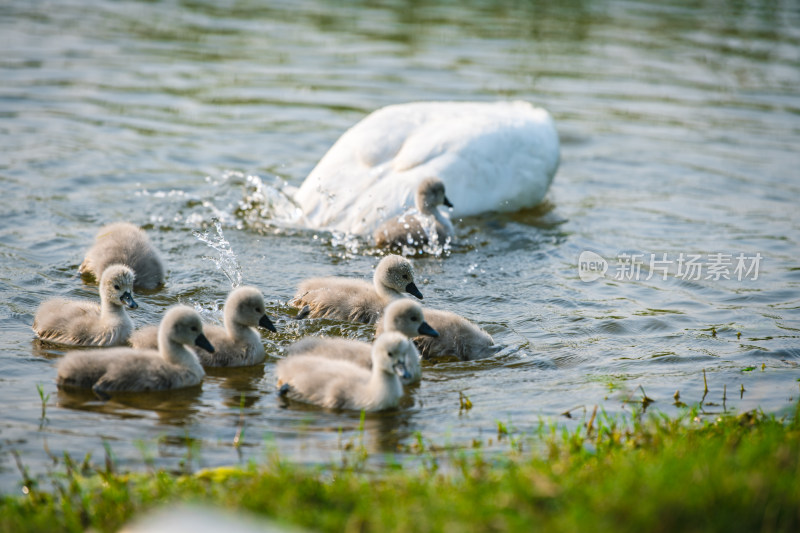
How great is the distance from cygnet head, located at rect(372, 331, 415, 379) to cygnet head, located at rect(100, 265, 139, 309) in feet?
6.14

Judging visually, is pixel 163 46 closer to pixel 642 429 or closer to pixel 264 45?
pixel 264 45

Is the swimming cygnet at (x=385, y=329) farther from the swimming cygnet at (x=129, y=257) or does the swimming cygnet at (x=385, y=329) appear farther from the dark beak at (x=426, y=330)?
the swimming cygnet at (x=129, y=257)

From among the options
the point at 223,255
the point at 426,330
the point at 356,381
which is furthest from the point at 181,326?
the point at 223,255

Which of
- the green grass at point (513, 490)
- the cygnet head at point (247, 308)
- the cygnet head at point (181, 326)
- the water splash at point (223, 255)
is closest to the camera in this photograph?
the green grass at point (513, 490)

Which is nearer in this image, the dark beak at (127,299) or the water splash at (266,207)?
the dark beak at (127,299)

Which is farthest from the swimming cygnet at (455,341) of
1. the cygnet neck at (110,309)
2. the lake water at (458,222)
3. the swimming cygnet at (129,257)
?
the swimming cygnet at (129,257)

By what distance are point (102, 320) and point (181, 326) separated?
934 millimetres

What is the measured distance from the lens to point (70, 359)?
18.5 ft

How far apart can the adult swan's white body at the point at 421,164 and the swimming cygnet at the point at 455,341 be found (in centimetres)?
236

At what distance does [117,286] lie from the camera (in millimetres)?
6285

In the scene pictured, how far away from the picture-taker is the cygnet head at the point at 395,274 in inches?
268

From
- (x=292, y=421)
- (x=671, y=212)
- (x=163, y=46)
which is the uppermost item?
(x=163, y=46)

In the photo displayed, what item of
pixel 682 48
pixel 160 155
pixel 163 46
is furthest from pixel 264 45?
pixel 682 48

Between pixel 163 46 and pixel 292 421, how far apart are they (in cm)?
1156
